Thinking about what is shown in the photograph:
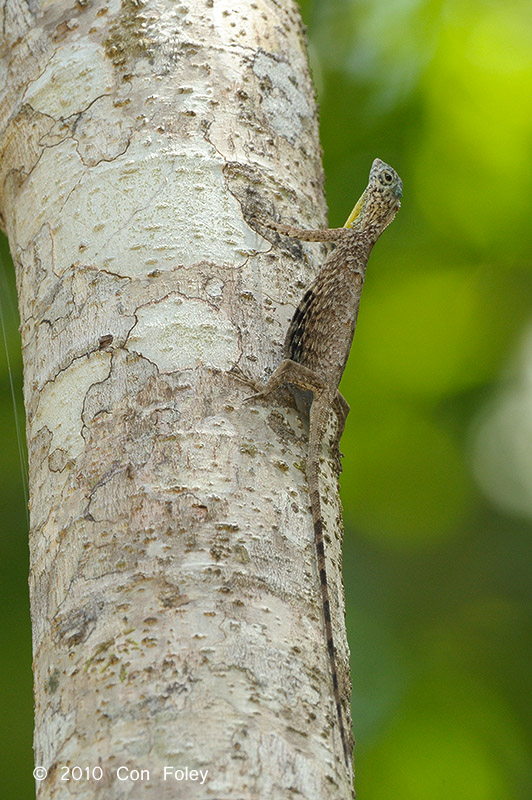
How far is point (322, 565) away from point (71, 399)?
0.73m

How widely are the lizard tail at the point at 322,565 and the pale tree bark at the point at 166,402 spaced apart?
0.09 feet

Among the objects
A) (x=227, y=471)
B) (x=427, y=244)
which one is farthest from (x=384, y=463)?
(x=227, y=471)

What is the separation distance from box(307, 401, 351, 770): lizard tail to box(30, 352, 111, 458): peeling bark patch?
21.4 inches

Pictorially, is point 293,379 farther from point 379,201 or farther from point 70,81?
point 379,201

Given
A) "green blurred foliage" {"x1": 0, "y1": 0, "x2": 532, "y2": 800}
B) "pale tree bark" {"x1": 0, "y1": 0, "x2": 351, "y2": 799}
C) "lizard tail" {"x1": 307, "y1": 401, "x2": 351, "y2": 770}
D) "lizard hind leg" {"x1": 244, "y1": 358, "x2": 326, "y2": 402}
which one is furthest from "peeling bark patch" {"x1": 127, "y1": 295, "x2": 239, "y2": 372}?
"green blurred foliage" {"x1": 0, "y1": 0, "x2": 532, "y2": 800}

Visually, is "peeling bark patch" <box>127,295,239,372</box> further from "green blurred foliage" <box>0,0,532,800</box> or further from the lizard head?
"green blurred foliage" <box>0,0,532,800</box>

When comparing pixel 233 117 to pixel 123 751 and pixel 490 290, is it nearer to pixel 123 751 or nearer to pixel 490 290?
pixel 123 751

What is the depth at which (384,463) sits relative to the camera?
231 inches

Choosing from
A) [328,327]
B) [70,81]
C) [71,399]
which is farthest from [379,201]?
[71,399]

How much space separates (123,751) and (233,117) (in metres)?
1.75

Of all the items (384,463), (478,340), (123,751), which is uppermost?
(478,340)

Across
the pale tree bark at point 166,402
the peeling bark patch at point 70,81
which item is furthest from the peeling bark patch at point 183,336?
the peeling bark patch at point 70,81

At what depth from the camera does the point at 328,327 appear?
3.03 m

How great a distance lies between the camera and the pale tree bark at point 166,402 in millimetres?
1734
